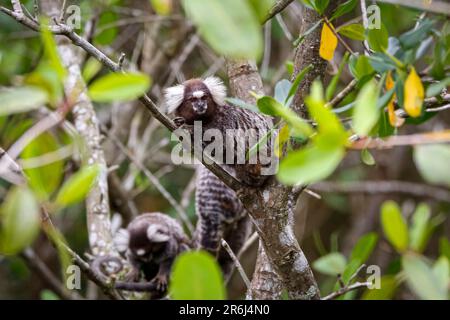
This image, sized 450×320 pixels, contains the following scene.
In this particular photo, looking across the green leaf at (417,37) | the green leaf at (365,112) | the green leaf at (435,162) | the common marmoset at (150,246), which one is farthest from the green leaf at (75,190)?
the common marmoset at (150,246)

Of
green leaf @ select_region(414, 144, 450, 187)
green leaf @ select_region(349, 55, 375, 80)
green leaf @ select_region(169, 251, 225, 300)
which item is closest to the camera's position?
green leaf @ select_region(414, 144, 450, 187)

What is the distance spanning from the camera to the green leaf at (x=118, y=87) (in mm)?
1169

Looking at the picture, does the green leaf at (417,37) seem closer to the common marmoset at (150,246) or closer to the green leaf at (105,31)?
the common marmoset at (150,246)

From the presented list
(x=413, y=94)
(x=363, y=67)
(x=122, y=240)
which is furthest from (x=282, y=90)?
(x=122, y=240)

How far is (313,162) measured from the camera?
1.14 metres

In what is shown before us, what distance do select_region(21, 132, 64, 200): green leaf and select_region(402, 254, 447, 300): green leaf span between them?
2.49 ft

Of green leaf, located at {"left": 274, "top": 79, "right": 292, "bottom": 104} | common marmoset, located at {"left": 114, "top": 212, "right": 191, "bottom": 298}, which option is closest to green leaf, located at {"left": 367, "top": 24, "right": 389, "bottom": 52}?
green leaf, located at {"left": 274, "top": 79, "right": 292, "bottom": 104}

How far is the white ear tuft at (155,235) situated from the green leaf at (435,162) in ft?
10.4

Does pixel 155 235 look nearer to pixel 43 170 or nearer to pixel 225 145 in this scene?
pixel 225 145

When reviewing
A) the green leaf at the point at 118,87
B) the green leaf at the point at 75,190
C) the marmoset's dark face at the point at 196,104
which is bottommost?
the green leaf at the point at 75,190

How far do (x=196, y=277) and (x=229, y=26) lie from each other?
55cm

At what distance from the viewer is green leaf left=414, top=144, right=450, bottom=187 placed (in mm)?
1151

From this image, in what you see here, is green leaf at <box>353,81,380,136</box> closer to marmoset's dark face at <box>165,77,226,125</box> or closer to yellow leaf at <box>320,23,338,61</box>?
yellow leaf at <box>320,23,338,61</box>

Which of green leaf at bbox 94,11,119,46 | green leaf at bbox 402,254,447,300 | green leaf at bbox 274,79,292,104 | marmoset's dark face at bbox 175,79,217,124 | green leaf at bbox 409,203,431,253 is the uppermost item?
green leaf at bbox 94,11,119,46
